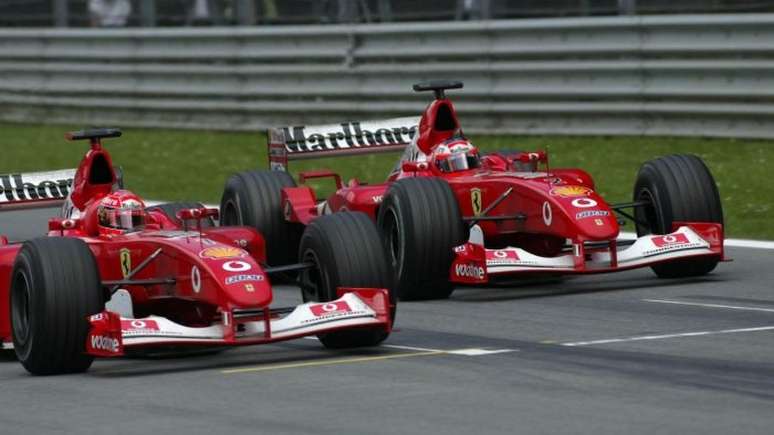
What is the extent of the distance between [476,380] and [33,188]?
5446mm

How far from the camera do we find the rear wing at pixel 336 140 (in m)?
17.0

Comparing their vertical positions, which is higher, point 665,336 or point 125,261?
point 125,261

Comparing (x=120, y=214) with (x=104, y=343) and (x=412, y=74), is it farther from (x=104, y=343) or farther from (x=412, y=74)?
(x=412, y=74)

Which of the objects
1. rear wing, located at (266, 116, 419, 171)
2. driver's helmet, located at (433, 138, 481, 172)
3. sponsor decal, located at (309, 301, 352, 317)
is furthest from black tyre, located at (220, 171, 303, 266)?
sponsor decal, located at (309, 301, 352, 317)

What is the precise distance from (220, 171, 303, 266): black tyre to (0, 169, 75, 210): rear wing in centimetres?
189

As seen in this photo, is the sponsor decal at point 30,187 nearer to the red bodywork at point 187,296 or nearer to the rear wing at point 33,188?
the rear wing at point 33,188

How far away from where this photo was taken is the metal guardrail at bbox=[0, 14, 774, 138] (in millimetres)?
21719

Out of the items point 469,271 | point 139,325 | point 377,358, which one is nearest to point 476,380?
point 377,358

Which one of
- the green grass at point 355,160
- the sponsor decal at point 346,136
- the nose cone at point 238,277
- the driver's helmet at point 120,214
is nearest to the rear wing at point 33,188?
the driver's helmet at point 120,214

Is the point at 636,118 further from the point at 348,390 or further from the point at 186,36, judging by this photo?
the point at 348,390

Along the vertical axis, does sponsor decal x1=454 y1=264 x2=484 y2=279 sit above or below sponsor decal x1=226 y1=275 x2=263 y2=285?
below

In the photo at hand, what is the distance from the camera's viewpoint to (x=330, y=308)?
36.0 ft

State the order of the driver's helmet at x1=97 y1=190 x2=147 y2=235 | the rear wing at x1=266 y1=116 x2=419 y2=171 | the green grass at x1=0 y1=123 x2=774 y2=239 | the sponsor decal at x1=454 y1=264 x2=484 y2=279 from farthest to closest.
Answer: the green grass at x1=0 y1=123 x2=774 y2=239 → the rear wing at x1=266 y1=116 x2=419 y2=171 → the sponsor decal at x1=454 y1=264 x2=484 y2=279 → the driver's helmet at x1=97 y1=190 x2=147 y2=235

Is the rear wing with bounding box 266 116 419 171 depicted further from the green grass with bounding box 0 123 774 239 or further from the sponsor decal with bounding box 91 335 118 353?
the sponsor decal with bounding box 91 335 118 353
